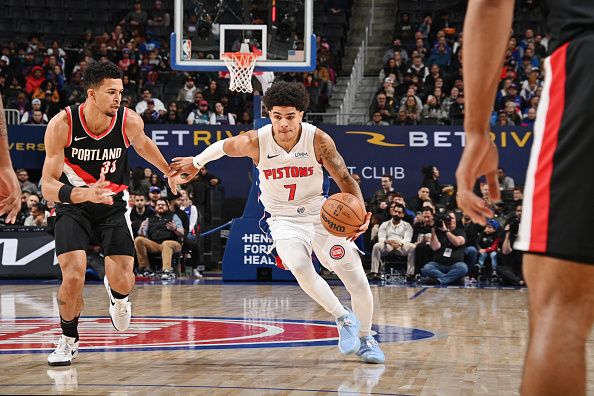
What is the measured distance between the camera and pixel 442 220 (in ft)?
46.8

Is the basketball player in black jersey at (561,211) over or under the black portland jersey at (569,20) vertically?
under

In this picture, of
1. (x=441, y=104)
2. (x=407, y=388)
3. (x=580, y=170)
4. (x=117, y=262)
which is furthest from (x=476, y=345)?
(x=441, y=104)

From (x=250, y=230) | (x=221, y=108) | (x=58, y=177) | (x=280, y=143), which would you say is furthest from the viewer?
(x=221, y=108)

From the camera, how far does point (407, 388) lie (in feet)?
16.9

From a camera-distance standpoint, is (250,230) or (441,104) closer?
(250,230)

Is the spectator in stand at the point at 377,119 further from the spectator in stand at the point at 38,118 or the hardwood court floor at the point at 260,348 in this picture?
the spectator in stand at the point at 38,118

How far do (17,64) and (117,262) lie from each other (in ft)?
50.4

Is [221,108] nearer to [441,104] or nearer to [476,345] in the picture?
[441,104]

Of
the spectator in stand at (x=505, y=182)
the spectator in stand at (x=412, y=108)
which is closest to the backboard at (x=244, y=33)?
the spectator in stand at (x=505, y=182)

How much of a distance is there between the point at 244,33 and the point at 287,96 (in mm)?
6686

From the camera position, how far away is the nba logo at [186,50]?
12.9 m

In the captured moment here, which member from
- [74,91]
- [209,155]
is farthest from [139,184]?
[209,155]

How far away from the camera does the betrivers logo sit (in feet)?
23.2

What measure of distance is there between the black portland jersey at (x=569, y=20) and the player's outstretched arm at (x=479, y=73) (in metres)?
0.11
